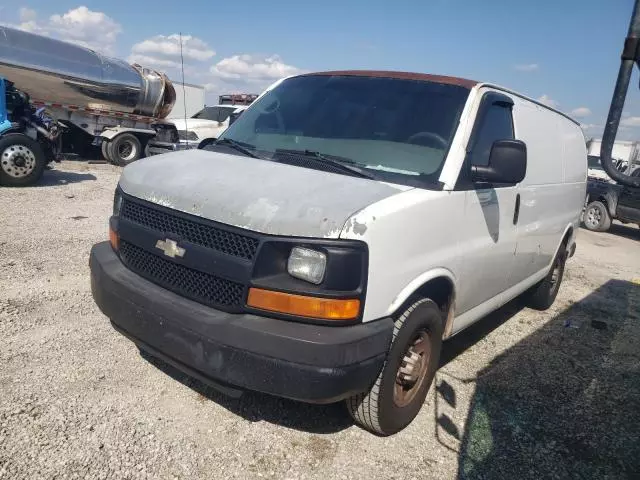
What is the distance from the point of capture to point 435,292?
311 cm

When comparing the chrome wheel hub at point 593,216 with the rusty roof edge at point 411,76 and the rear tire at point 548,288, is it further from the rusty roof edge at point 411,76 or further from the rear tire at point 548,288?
the rusty roof edge at point 411,76

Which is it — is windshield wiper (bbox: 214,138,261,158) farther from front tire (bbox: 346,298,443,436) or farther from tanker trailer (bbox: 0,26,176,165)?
tanker trailer (bbox: 0,26,176,165)

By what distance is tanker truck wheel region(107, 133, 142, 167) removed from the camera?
13.7 m

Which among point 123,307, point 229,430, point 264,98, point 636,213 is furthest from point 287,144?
point 636,213

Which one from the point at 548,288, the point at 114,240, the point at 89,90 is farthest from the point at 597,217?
the point at 89,90

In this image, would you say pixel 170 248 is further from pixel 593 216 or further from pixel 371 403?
pixel 593 216

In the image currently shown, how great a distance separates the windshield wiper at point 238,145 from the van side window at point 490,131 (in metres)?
1.44

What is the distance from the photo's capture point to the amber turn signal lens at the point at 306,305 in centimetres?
229

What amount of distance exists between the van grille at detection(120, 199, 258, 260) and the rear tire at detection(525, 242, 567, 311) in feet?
12.9

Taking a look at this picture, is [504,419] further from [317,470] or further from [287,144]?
[287,144]

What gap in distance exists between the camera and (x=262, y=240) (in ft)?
7.61

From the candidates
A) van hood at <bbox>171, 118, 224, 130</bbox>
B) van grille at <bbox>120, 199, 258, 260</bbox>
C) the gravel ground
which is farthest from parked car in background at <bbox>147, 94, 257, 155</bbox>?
van grille at <bbox>120, 199, 258, 260</bbox>

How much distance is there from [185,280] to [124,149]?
42.0ft

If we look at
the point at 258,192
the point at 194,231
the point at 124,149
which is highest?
the point at 258,192
